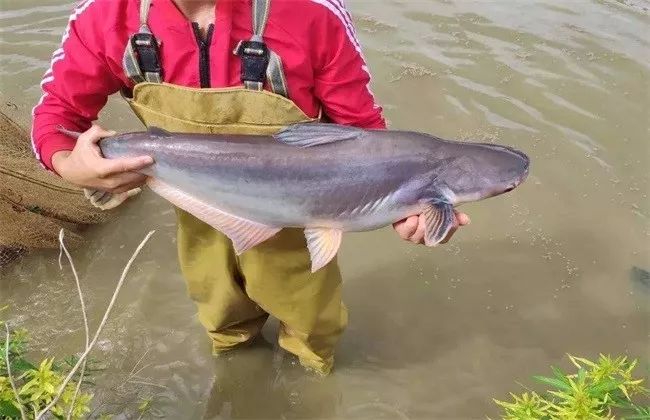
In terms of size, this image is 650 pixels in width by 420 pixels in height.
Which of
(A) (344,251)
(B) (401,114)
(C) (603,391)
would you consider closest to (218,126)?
(C) (603,391)

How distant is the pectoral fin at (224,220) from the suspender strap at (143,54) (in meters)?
0.33

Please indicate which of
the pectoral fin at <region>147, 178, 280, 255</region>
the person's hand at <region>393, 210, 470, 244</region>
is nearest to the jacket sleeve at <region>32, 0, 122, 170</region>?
the pectoral fin at <region>147, 178, 280, 255</region>

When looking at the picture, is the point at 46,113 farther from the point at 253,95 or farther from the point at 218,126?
the point at 253,95

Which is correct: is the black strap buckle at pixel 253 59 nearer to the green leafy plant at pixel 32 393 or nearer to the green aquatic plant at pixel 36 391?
the green aquatic plant at pixel 36 391

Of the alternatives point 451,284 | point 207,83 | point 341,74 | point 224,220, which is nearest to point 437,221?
point 341,74

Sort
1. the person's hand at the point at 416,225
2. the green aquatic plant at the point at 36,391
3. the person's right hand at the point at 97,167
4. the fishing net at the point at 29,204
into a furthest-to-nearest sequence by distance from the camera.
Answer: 1. the fishing net at the point at 29,204
2. the person's hand at the point at 416,225
3. the person's right hand at the point at 97,167
4. the green aquatic plant at the point at 36,391

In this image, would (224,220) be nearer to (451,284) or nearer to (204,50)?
(204,50)

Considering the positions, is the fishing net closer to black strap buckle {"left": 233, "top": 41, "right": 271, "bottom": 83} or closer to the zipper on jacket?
the zipper on jacket

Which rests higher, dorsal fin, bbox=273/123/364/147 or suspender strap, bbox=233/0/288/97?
suspender strap, bbox=233/0/288/97

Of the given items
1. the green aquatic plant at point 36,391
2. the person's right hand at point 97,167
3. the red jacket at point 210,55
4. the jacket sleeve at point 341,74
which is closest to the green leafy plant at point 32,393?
the green aquatic plant at point 36,391

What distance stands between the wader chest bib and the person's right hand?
212 millimetres

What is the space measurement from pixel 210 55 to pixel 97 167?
1.55ft

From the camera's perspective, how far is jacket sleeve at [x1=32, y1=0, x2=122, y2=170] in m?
1.82

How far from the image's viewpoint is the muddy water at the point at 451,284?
275cm
